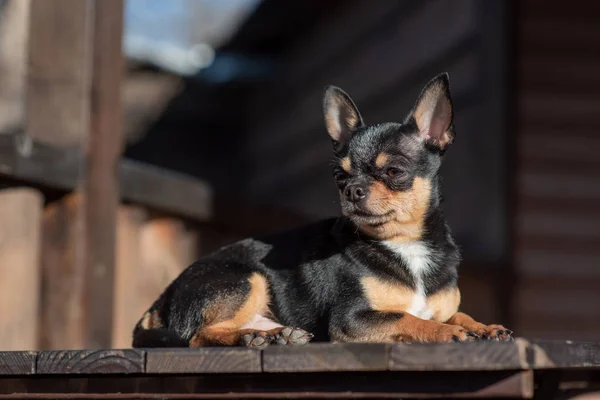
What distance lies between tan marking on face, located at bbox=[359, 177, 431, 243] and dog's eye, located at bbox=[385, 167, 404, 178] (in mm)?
50

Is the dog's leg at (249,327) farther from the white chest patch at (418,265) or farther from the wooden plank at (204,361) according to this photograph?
the white chest patch at (418,265)

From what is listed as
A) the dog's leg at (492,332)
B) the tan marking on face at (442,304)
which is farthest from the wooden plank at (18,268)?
the dog's leg at (492,332)

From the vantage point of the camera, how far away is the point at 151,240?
201 inches

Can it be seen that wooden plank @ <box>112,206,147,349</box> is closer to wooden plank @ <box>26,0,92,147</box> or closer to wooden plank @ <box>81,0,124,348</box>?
wooden plank @ <box>81,0,124,348</box>

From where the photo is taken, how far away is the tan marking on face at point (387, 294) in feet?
10.3

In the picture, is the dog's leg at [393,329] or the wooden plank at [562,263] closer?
the dog's leg at [393,329]

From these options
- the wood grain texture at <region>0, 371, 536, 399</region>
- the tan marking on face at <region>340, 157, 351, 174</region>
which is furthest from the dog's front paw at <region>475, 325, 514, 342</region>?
the tan marking on face at <region>340, 157, 351, 174</region>

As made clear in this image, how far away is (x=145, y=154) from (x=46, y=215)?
7941 millimetres

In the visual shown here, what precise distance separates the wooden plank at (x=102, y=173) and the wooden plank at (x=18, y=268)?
0.25 metres

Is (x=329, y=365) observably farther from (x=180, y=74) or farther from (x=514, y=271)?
(x=180, y=74)

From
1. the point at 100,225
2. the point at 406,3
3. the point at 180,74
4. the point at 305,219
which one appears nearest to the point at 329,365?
the point at 100,225

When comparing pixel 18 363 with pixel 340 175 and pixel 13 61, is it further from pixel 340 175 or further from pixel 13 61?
pixel 13 61

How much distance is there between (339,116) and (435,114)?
41 centimetres

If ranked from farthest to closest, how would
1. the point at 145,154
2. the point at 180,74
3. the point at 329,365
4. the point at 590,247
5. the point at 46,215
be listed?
the point at 145,154 < the point at 180,74 < the point at 590,247 < the point at 46,215 < the point at 329,365
